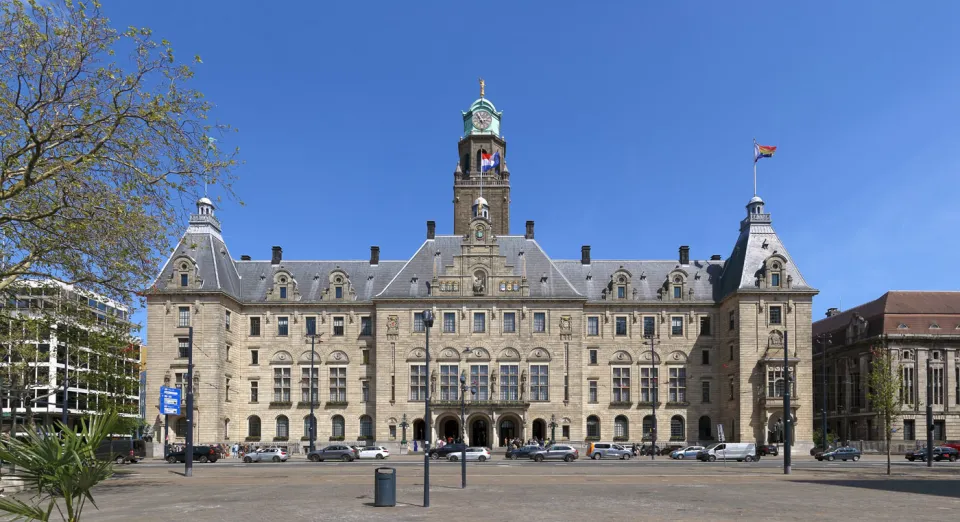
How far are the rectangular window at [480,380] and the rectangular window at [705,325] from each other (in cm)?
2022

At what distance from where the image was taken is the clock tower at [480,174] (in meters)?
88.2

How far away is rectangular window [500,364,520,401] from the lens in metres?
72.3

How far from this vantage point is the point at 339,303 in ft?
246

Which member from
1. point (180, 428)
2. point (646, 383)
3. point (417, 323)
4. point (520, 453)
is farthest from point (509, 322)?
point (180, 428)

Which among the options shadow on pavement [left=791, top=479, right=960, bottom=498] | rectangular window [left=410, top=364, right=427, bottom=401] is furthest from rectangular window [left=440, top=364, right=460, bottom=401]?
shadow on pavement [left=791, top=479, right=960, bottom=498]

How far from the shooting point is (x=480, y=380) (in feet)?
237

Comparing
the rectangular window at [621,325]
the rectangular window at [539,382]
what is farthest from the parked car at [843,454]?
the rectangular window at [539,382]

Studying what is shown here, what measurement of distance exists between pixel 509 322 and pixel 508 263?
540 centimetres

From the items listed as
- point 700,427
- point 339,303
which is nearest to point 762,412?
point 700,427

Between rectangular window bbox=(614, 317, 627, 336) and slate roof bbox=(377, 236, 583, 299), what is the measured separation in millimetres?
4853

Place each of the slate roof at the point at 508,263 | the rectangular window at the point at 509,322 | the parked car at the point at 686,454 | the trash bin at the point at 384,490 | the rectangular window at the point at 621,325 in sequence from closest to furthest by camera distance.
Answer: the trash bin at the point at 384,490 < the parked car at the point at 686,454 < the rectangular window at the point at 509,322 < the slate roof at the point at 508,263 < the rectangular window at the point at 621,325

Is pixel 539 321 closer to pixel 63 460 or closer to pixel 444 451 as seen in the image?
pixel 444 451

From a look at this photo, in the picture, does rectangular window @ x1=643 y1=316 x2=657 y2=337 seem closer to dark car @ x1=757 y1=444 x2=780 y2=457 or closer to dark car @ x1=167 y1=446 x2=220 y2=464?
dark car @ x1=757 y1=444 x2=780 y2=457

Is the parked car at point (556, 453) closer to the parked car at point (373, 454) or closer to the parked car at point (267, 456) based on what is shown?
the parked car at point (373, 454)
